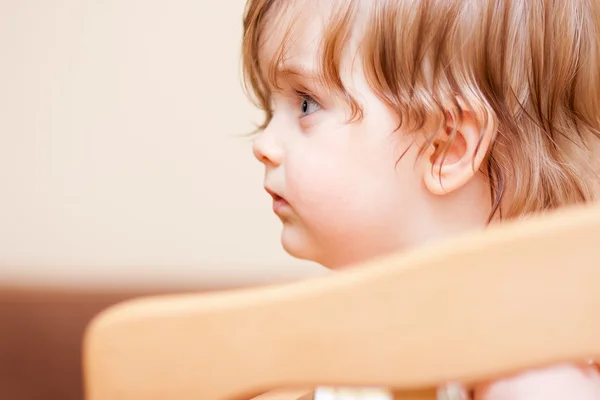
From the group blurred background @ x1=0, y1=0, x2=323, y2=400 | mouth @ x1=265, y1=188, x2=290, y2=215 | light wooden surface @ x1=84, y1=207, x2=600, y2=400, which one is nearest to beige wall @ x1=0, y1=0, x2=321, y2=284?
blurred background @ x1=0, y1=0, x2=323, y2=400

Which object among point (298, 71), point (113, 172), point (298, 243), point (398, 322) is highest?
point (113, 172)

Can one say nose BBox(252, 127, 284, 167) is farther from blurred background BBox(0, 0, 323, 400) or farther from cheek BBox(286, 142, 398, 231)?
blurred background BBox(0, 0, 323, 400)

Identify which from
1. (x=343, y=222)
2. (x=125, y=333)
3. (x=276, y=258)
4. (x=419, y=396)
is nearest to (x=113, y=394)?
(x=125, y=333)

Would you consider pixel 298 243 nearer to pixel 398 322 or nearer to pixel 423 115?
pixel 423 115

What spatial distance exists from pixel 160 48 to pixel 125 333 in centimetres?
106

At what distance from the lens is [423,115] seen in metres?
0.62

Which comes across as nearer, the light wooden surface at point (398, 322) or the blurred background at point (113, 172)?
the light wooden surface at point (398, 322)

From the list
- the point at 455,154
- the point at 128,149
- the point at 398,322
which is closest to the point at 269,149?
the point at 455,154

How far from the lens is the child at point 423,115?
2.00 ft

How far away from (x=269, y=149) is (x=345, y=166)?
0.07 meters

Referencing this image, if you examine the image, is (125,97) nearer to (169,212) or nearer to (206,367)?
(169,212)

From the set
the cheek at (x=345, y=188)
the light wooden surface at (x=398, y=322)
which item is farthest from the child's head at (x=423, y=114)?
the light wooden surface at (x=398, y=322)

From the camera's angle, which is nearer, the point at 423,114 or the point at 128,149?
the point at 423,114

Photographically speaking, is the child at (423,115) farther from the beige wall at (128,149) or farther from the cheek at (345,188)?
the beige wall at (128,149)
